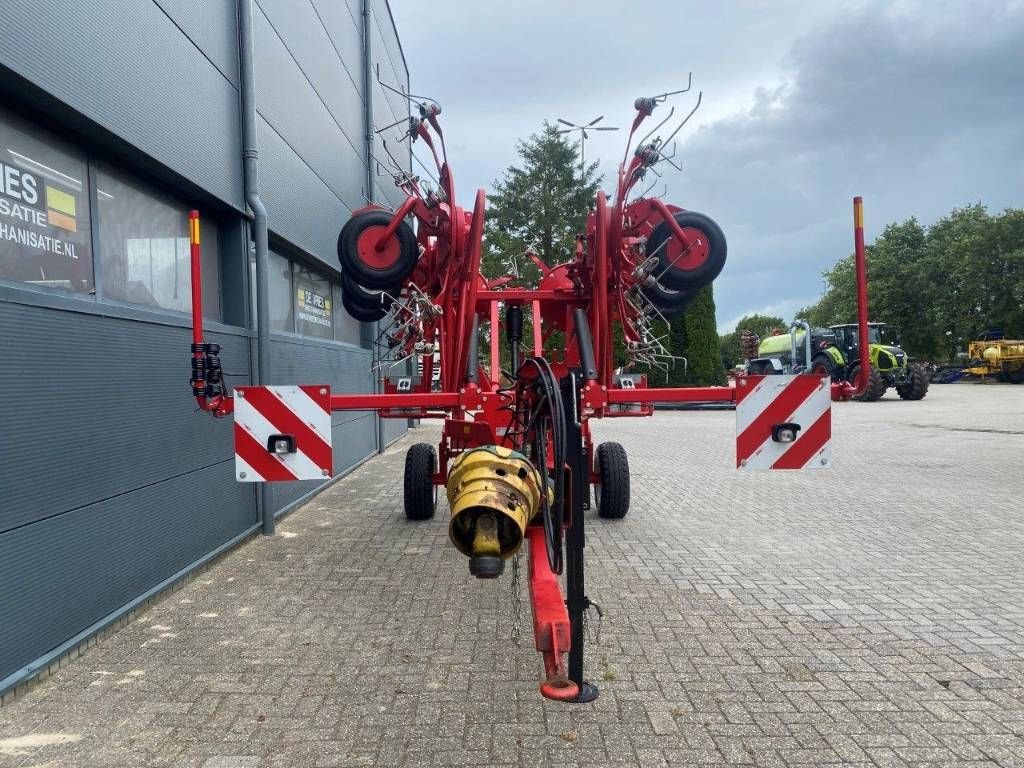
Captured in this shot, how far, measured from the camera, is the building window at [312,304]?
305 inches

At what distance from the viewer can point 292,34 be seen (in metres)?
7.01

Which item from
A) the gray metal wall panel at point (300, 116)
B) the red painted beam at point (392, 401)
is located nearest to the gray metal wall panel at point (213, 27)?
the gray metal wall panel at point (300, 116)

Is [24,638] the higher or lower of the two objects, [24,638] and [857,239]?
the lower

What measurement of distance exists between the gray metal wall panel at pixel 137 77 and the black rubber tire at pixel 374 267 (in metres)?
1.19

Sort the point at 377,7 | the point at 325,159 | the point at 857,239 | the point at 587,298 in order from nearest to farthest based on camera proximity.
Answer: the point at 857,239, the point at 587,298, the point at 325,159, the point at 377,7

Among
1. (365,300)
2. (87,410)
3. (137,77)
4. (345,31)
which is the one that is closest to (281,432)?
(87,410)

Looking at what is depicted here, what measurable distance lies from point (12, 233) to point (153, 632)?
212 centimetres

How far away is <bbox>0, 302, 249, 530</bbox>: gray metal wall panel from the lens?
9.91 ft

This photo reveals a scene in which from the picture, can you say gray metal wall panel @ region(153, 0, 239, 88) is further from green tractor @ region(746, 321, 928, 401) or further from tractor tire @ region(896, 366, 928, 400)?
tractor tire @ region(896, 366, 928, 400)

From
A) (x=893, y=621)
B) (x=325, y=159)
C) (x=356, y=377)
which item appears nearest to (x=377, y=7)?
(x=325, y=159)

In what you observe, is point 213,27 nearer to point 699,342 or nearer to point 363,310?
point 363,310

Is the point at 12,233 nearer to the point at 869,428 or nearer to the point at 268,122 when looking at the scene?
the point at 268,122

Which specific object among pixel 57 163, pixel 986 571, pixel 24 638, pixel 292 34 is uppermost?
pixel 292 34

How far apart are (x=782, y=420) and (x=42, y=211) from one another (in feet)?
12.7
